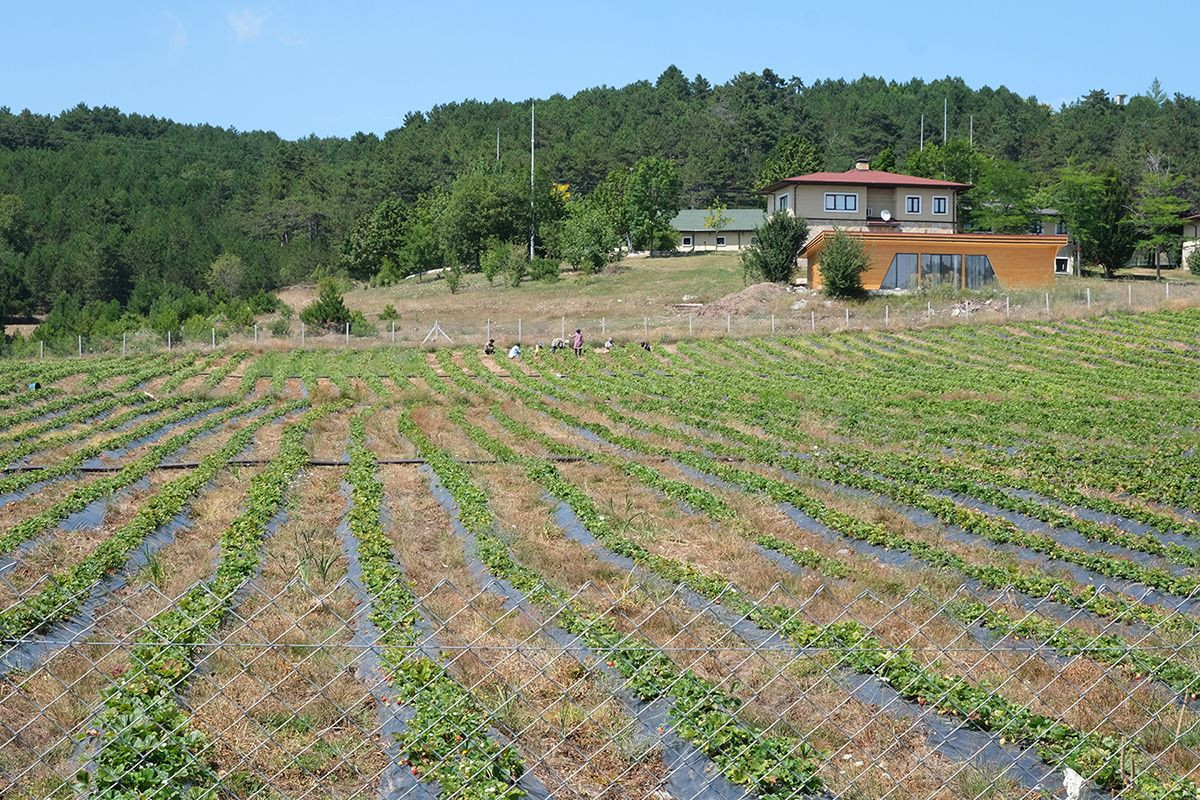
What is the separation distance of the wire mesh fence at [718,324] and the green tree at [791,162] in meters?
40.8

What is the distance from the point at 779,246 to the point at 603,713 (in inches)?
1750

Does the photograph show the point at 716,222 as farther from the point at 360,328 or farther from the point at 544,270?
the point at 360,328

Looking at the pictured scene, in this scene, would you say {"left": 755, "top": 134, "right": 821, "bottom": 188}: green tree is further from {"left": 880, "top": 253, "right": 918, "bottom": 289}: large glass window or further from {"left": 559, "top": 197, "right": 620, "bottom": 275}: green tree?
{"left": 880, "top": 253, "right": 918, "bottom": 289}: large glass window

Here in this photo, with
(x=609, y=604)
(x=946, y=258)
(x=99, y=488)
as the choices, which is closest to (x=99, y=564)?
(x=99, y=488)

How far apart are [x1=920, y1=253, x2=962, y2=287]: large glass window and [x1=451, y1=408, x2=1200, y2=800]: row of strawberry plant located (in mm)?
41831

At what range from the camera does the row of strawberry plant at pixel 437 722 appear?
7.12m

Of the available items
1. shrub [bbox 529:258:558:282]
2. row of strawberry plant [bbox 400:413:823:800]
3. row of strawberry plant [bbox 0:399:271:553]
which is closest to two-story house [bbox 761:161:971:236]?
shrub [bbox 529:258:558:282]

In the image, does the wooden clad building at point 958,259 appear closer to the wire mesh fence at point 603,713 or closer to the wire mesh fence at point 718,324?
the wire mesh fence at point 718,324

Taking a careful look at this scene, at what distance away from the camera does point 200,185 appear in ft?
414

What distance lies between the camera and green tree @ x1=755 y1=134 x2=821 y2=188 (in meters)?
90.2

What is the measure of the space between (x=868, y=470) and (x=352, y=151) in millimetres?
137286

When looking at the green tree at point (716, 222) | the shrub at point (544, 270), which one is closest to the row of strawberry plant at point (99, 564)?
the shrub at point (544, 270)

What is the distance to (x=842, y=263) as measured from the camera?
4684 centimetres

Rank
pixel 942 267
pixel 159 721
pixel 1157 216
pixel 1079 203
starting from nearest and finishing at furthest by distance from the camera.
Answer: pixel 159 721 < pixel 942 267 < pixel 1079 203 < pixel 1157 216
